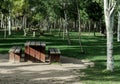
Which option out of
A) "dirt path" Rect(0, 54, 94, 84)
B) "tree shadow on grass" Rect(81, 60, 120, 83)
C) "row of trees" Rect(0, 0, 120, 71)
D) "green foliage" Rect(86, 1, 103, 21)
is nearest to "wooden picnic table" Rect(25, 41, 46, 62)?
"dirt path" Rect(0, 54, 94, 84)

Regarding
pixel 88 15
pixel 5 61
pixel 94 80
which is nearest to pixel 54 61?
pixel 5 61

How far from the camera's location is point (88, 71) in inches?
639

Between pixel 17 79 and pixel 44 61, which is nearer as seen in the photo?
pixel 17 79

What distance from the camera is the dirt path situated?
13.2 meters

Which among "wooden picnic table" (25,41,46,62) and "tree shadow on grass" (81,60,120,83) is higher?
"wooden picnic table" (25,41,46,62)

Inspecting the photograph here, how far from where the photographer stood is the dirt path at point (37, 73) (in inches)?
519

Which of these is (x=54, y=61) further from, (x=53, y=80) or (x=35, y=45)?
(x=53, y=80)

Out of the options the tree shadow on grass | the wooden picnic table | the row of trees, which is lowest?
the tree shadow on grass

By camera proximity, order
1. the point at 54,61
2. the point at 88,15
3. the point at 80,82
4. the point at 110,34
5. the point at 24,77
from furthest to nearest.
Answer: the point at 88,15
the point at 54,61
the point at 110,34
the point at 24,77
the point at 80,82

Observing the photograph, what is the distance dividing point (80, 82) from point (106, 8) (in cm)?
413

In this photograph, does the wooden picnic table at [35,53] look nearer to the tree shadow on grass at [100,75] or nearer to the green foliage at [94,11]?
the tree shadow on grass at [100,75]

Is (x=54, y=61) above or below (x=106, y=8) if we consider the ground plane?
below

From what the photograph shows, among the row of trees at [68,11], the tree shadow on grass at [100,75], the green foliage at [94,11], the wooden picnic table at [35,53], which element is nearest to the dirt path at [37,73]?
the tree shadow on grass at [100,75]

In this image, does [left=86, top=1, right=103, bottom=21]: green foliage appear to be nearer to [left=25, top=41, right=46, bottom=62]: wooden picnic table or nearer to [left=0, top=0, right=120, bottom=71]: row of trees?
[left=0, top=0, right=120, bottom=71]: row of trees
